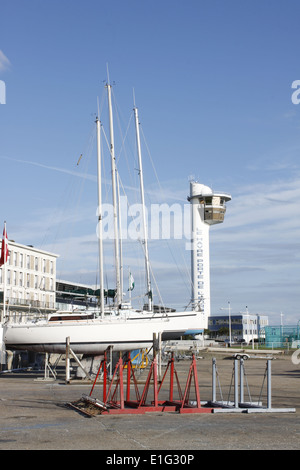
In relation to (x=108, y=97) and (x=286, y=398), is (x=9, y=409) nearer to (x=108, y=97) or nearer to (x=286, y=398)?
(x=286, y=398)

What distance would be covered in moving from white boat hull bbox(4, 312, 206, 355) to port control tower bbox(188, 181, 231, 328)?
80.3 m

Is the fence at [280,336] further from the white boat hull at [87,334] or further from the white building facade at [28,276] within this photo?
the white boat hull at [87,334]

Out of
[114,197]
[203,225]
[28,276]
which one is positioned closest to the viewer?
[114,197]

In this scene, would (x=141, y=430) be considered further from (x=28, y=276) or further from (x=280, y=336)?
(x=280, y=336)

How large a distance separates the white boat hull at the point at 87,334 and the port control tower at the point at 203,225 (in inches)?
3160

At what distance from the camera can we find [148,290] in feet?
158

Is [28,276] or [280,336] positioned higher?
[28,276]

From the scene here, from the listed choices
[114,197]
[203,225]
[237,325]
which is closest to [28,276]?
[203,225]

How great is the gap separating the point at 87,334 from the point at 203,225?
90.5m

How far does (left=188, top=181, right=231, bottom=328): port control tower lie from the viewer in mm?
122188

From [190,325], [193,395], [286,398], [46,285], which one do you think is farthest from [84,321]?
[46,285]

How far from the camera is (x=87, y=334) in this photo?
39062mm
